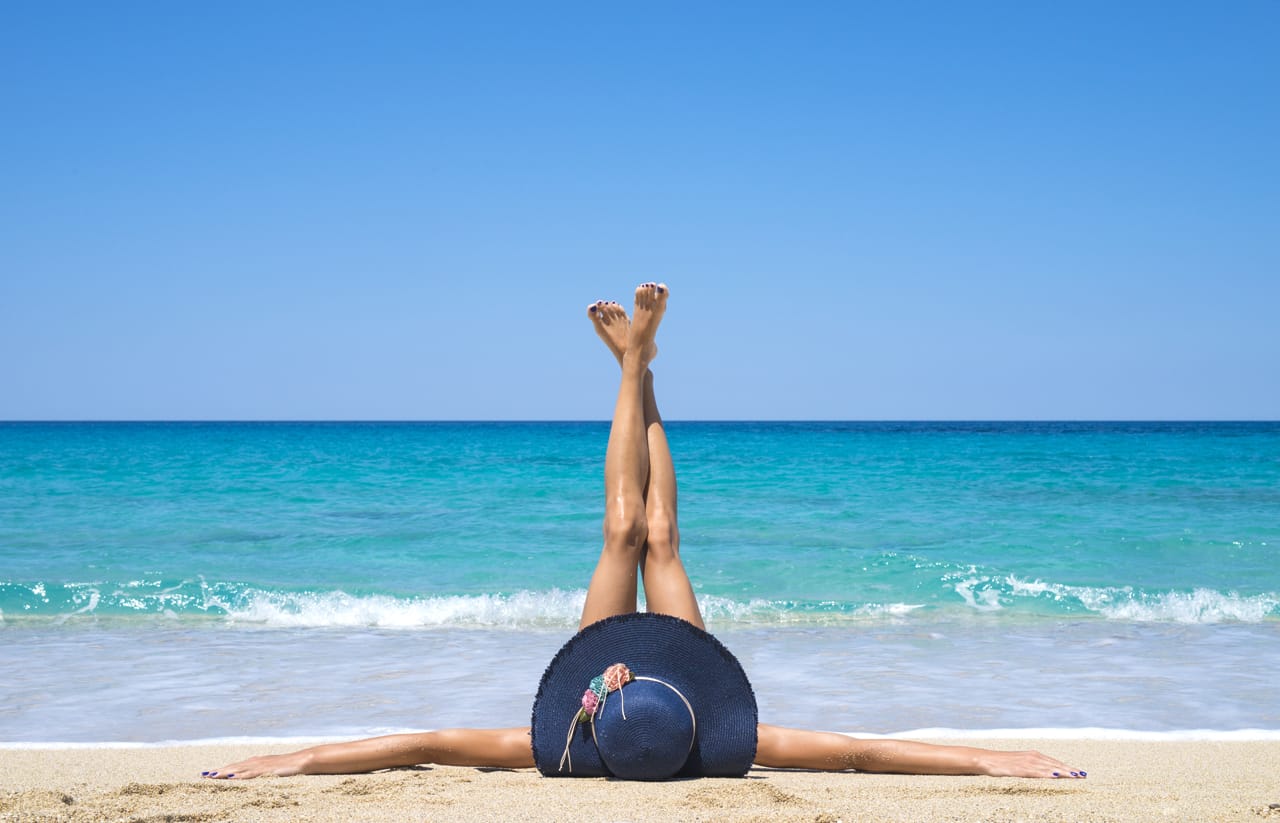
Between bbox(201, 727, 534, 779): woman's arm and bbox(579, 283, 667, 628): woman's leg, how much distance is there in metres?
0.53

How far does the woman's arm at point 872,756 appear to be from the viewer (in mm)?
3748

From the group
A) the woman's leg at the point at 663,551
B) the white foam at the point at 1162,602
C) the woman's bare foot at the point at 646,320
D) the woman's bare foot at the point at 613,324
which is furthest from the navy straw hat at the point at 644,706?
the white foam at the point at 1162,602

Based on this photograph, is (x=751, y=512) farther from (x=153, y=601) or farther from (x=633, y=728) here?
(x=633, y=728)

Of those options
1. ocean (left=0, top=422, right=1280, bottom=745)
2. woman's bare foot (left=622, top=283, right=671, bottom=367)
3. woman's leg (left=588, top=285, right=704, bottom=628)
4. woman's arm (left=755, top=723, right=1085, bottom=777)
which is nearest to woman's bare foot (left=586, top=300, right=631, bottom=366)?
woman's bare foot (left=622, top=283, right=671, bottom=367)

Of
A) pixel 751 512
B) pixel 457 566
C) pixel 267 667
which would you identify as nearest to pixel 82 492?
pixel 457 566

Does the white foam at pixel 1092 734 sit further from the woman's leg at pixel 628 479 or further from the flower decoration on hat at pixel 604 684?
the flower decoration on hat at pixel 604 684

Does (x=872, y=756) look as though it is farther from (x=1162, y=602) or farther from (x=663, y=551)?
(x=1162, y=602)

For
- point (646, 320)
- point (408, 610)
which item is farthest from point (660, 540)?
point (408, 610)

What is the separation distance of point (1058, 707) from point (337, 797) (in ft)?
12.9

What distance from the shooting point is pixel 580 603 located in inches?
379

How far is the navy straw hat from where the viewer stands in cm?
337

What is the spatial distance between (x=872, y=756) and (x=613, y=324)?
7.24 ft

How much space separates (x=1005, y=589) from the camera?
9.94 meters

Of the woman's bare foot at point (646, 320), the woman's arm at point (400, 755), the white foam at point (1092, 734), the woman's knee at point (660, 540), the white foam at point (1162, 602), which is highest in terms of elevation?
the woman's bare foot at point (646, 320)
